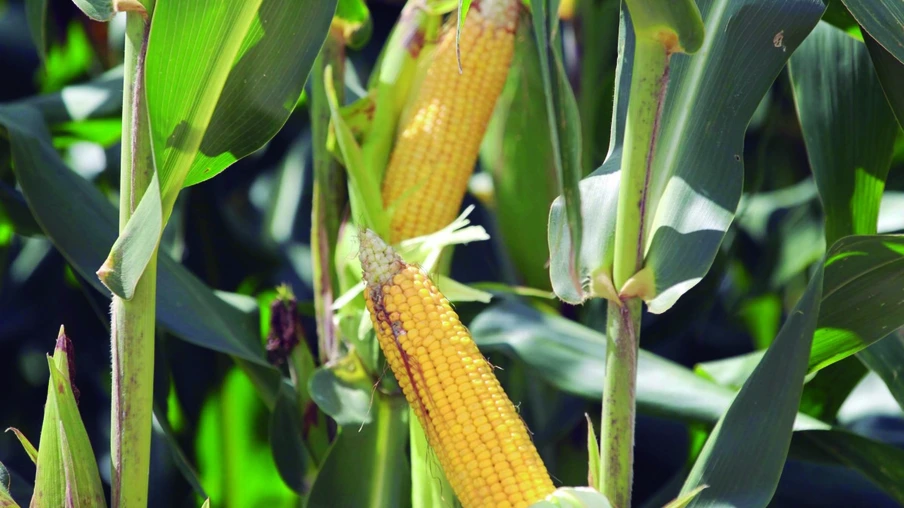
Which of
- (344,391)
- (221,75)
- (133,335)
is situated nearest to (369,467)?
(344,391)

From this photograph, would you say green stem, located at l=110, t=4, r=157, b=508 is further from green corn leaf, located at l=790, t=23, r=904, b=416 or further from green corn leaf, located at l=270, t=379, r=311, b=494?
green corn leaf, located at l=790, t=23, r=904, b=416

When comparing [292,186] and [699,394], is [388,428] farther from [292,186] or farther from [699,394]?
[292,186]

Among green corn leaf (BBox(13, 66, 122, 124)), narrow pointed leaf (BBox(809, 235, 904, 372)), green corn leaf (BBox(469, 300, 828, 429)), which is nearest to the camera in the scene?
narrow pointed leaf (BBox(809, 235, 904, 372))

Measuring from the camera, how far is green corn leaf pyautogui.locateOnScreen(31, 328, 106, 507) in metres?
0.74

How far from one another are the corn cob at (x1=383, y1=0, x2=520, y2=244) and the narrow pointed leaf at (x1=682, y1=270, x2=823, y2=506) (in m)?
0.49

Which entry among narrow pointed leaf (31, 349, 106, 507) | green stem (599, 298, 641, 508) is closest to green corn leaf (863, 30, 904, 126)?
green stem (599, 298, 641, 508)

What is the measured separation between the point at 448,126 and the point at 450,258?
18cm

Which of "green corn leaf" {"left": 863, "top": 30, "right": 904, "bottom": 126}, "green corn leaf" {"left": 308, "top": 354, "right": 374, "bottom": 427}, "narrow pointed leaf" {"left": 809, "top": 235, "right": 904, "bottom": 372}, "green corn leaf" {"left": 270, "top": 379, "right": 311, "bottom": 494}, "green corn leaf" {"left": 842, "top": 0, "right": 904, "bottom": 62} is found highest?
"green corn leaf" {"left": 842, "top": 0, "right": 904, "bottom": 62}

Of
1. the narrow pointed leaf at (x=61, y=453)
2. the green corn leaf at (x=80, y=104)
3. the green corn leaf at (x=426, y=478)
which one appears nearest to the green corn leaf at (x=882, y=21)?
the green corn leaf at (x=426, y=478)

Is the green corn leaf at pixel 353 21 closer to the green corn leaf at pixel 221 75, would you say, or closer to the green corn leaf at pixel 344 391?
the green corn leaf at pixel 221 75

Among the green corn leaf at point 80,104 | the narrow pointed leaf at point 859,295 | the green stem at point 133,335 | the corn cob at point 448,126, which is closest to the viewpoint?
the green stem at point 133,335

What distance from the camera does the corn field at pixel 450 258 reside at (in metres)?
0.77

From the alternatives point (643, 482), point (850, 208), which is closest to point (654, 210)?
point (850, 208)

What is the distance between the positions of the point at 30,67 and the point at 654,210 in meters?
1.45
